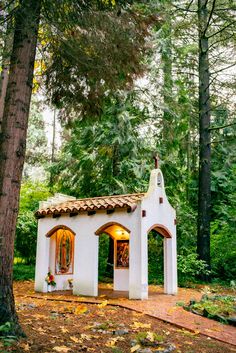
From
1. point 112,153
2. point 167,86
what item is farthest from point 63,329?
point 167,86

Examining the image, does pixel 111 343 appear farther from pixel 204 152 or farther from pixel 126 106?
pixel 126 106

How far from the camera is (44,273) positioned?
41.0ft

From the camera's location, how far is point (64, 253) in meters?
13.3

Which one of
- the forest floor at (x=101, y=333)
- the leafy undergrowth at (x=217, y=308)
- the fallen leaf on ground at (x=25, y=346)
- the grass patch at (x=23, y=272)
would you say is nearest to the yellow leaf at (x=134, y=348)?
the forest floor at (x=101, y=333)

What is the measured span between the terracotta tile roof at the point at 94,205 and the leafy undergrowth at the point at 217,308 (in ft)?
10.6

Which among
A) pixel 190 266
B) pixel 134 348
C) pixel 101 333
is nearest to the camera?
pixel 134 348

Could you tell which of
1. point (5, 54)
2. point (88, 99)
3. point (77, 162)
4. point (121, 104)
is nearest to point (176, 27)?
point (121, 104)

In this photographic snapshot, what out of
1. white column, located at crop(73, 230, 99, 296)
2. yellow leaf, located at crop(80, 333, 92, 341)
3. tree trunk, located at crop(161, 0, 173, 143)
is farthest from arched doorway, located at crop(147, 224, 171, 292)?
yellow leaf, located at crop(80, 333, 92, 341)

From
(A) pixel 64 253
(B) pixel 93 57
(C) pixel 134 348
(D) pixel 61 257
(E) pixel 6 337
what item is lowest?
(C) pixel 134 348

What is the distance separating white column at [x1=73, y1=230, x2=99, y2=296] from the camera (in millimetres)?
11352

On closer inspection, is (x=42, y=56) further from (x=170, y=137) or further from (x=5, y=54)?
(x=170, y=137)

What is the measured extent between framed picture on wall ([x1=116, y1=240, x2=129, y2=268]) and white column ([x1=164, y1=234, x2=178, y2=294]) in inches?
54.0

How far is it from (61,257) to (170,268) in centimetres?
388

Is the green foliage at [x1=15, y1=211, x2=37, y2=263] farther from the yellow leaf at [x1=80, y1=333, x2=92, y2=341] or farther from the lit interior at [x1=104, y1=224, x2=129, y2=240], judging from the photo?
the yellow leaf at [x1=80, y1=333, x2=92, y2=341]
